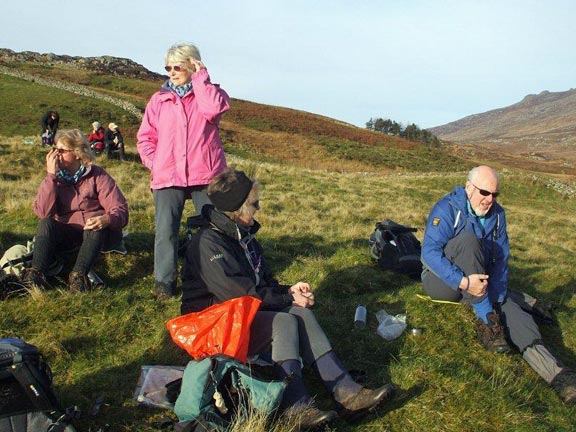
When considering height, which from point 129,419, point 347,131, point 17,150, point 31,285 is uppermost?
point 347,131

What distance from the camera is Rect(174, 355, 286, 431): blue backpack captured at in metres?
2.92

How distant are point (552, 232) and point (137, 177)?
13.3 meters

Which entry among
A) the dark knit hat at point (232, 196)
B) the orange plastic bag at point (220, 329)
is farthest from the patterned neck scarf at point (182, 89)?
the orange plastic bag at point (220, 329)

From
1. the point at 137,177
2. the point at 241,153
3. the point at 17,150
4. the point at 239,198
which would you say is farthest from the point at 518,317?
the point at 241,153

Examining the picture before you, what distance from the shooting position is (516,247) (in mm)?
12188

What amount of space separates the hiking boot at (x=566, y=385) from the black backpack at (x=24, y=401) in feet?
12.3

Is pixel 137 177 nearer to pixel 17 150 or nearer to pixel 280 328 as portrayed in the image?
pixel 17 150

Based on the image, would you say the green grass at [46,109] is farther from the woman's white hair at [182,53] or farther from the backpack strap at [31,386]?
the backpack strap at [31,386]

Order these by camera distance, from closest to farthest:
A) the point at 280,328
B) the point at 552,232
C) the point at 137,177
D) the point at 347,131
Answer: the point at 280,328 → the point at 137,177 → the point at 552,232 → the point at 347,131

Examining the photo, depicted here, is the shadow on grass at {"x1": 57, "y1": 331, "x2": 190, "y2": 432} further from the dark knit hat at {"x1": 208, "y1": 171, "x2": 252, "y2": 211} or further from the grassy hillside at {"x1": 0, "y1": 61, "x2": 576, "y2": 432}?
the dark knit hat at {"x1": 208, "y1": 171, "x2": 252, "y2": 211}

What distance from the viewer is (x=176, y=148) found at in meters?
5.14

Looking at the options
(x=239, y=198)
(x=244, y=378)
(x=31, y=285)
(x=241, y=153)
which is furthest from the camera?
(x=241, y=153)

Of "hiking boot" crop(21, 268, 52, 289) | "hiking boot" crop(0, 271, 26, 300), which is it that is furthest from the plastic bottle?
"hiking boot" crop(0, 271, 26, 300)

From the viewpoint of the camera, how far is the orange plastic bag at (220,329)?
10.8 feet
